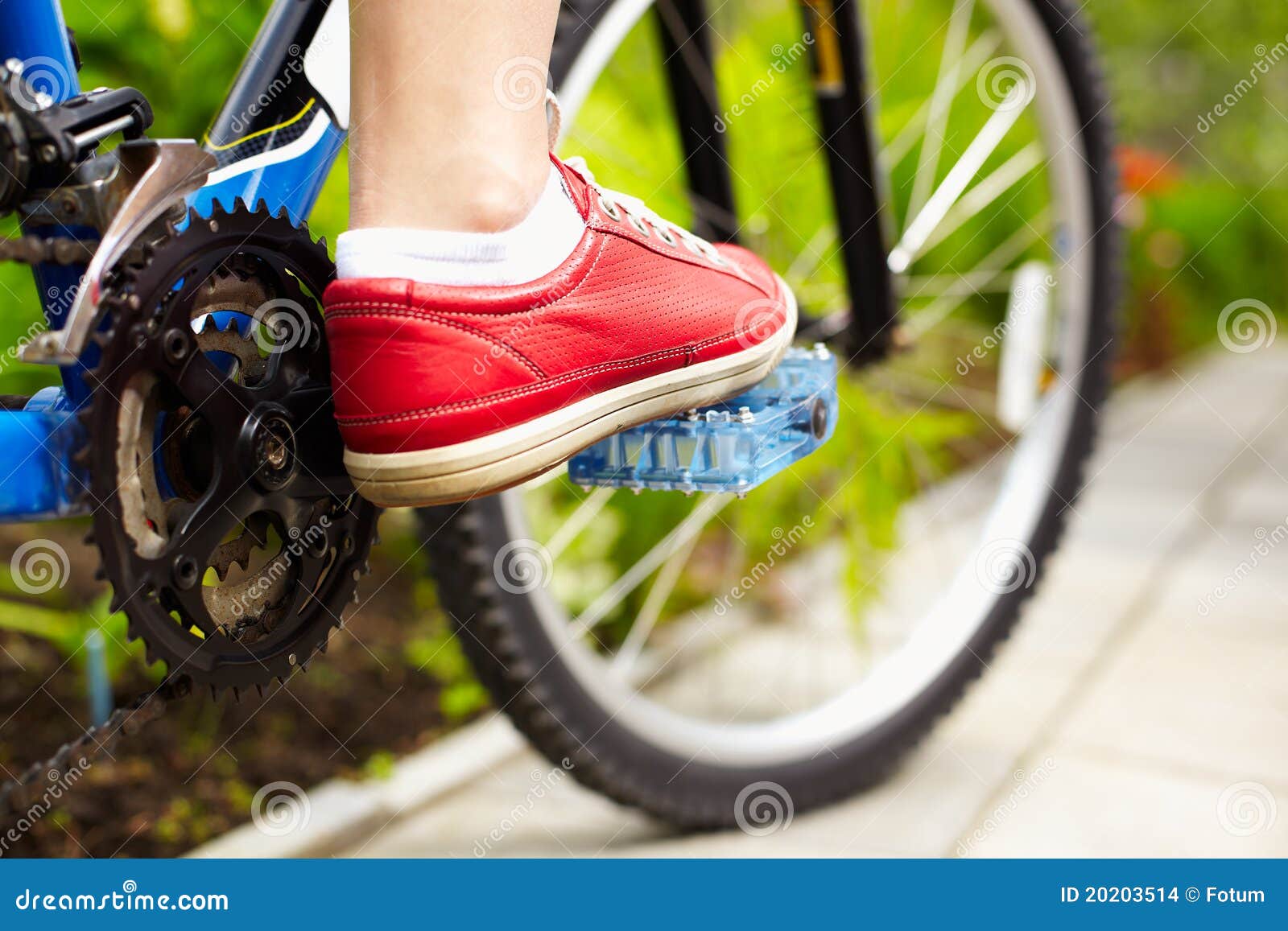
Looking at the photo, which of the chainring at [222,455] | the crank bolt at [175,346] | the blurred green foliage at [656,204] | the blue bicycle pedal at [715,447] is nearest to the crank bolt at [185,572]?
the chainring at [222,455]

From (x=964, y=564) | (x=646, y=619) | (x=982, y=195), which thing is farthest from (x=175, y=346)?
(x=982, y=195)

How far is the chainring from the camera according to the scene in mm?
741

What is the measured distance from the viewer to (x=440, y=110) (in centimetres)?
82

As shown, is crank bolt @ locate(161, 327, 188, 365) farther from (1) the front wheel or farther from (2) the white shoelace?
(1) the front wheel

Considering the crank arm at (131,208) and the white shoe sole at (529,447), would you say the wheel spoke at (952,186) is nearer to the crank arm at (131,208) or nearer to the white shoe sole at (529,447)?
the white shoe sole at (529,447)

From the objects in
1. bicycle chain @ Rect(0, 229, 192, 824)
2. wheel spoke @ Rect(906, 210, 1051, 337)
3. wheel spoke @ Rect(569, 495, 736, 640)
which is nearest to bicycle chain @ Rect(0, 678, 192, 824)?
bicycle chain @ Rect(0, 229, 192, 824)

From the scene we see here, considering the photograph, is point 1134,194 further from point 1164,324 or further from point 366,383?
point 366,383

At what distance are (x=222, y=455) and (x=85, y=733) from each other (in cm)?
20

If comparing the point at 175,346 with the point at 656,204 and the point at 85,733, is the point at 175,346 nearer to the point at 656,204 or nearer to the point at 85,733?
the point at 85,733

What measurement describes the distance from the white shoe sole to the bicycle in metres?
0.07

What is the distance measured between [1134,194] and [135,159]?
15.3 feet

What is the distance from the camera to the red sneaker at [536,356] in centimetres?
84

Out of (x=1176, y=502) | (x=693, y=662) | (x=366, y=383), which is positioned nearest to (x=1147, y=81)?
(x=1176, y=502)

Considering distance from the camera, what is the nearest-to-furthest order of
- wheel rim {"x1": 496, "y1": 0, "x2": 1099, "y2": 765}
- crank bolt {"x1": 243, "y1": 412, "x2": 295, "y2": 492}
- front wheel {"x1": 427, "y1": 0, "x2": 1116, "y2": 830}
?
crank bolt {"x1": 243, "y1": 412, "x2": 295, "y2": 492}, front wheel {"x1": 427, "y1": 0, "x2": 1116, "y2": 830}, wheel rim {"x1": 496, "y1": 0, "x2": 1099, "y2": 765}
